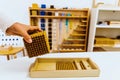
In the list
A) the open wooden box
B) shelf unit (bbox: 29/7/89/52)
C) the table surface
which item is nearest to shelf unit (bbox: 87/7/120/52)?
shelf unit (bbox: 29/7/89/52)

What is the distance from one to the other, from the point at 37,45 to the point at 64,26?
138cm

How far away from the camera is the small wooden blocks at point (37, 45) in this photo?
75 cm

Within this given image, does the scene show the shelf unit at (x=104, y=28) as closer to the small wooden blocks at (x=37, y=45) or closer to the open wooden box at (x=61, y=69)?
the open wooden box at (x=61, y=69)

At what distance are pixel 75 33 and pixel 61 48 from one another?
0.34 m

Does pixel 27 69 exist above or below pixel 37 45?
below

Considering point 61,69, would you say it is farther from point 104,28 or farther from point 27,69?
point 104,28

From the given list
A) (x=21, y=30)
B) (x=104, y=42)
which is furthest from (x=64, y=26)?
(x=21, y=30)

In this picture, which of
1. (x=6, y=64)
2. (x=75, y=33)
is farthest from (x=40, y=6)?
(x=6, y=64)

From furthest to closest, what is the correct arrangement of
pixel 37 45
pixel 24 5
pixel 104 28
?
pixel 104 28
pixel 24 5
pixel 37 45

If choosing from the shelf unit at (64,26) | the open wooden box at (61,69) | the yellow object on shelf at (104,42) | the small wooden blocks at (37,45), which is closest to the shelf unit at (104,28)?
the yellow object on shelf at (104,42)

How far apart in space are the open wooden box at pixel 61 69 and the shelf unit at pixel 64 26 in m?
1.19

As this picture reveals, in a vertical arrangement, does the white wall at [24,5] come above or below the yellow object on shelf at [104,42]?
above

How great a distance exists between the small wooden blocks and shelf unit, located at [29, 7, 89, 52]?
124 centimetres

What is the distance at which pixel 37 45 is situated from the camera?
76 cm
